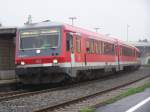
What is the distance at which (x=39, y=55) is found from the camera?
72.8ft

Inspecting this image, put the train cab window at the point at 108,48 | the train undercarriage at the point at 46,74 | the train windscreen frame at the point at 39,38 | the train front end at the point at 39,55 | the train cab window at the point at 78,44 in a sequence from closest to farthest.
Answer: the train undercarriage at the point at 46,74, the train front end at the point at 39,55, the train windscreen frame at the point at 39,38, the train cab window at the point at 78,44, the train cab window at the point at 108,48

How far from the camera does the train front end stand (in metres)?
21.9

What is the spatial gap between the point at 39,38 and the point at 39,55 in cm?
83

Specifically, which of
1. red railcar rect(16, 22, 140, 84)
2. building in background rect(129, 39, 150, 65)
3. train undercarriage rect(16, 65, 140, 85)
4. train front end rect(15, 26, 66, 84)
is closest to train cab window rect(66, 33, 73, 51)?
red railcar rect(16, 22, 140, 84)

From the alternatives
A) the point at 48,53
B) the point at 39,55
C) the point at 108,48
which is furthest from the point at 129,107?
the point at 108,48

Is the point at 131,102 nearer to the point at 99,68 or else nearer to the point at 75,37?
the point at 75,37

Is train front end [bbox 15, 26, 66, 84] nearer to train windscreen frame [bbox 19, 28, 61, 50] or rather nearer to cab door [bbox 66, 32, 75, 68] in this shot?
train windscreen frame [bbox 19, 28, 61, 50]

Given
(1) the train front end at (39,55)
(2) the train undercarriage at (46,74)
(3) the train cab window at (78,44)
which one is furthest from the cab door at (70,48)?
(3) the train cab window at (78,44)

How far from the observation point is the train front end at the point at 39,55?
2189cm

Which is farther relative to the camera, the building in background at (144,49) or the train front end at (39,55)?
the building in background at (144,49)

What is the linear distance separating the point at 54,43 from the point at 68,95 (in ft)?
12.5

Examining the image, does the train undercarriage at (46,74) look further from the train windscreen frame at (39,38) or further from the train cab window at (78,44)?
the train windscreen frame at (39,38)

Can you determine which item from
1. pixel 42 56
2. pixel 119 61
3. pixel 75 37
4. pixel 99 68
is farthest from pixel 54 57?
pixel 119 61

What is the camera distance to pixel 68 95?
19.0 metres
